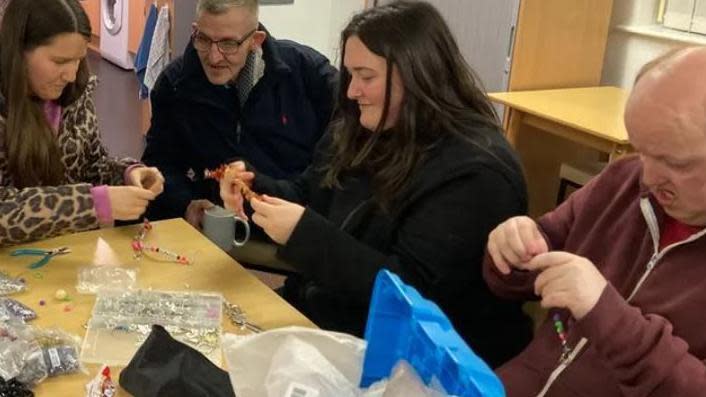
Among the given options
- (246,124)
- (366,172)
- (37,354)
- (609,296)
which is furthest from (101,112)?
(609,296)

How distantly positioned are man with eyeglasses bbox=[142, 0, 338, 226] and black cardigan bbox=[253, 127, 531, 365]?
0.79 m

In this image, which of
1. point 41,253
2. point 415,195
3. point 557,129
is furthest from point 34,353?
point 557,129

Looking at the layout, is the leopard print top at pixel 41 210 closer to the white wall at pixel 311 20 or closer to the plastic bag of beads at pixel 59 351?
the plastic bag of beads at pixel 59 351

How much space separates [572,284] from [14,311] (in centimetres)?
93

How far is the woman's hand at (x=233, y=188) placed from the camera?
75.9 inches

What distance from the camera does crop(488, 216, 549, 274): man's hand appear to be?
134cm

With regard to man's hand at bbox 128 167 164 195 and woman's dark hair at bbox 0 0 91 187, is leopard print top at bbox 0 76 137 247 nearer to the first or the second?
woman's dark hair at bbox 0 0 91 187

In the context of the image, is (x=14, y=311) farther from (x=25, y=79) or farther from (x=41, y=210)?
(x=25, y=79)

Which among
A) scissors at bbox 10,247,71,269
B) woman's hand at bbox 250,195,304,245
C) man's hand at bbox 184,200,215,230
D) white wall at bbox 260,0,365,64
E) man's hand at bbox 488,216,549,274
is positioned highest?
white wall at bbox 260,0,365,64

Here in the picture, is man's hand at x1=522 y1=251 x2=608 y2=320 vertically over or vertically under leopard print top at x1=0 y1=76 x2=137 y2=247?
over

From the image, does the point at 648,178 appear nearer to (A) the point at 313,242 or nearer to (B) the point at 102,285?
(A) the point at 313,242

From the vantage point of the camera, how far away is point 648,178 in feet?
3.95

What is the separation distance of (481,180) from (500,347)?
14.9 inches

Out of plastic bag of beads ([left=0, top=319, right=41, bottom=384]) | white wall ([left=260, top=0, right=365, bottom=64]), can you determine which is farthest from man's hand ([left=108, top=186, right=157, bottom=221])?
white wall ([left=260, top=0, right=365, bottom=64])
